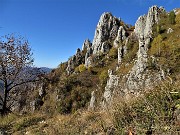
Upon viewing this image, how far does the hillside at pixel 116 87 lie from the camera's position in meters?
6.44

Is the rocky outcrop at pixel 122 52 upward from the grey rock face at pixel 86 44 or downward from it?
downward

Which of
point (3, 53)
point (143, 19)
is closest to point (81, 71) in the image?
point (143, 19)

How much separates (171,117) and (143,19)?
4198 inches

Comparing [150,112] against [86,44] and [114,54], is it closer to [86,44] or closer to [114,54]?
[114,54]

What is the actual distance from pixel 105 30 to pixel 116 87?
124m

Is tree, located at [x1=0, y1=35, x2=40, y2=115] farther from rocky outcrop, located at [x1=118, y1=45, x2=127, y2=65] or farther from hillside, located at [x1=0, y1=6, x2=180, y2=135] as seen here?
rocky outcrop, located at [x1=118, y1=45, x2=127, y2=65]

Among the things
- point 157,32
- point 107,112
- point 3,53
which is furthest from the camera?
point 157,32

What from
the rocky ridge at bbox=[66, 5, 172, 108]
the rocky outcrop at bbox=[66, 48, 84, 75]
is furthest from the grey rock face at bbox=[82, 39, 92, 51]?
the rocky outcrop at bbox=[66, 48, 84, 75]

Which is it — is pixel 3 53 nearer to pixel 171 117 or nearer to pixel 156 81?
pixel 156 81

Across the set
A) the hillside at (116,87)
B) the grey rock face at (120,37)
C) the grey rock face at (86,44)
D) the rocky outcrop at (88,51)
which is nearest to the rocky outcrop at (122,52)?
the hillside at (116,87)

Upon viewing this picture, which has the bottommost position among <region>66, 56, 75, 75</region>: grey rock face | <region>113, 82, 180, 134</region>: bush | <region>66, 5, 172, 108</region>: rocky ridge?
<region>113, 82, 180, 134</region>: bush

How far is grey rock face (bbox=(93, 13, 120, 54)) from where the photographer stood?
415 feet

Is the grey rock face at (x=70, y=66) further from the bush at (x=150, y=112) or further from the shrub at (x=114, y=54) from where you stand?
the bush at (x=150, y=112)

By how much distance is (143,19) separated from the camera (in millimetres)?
108812
